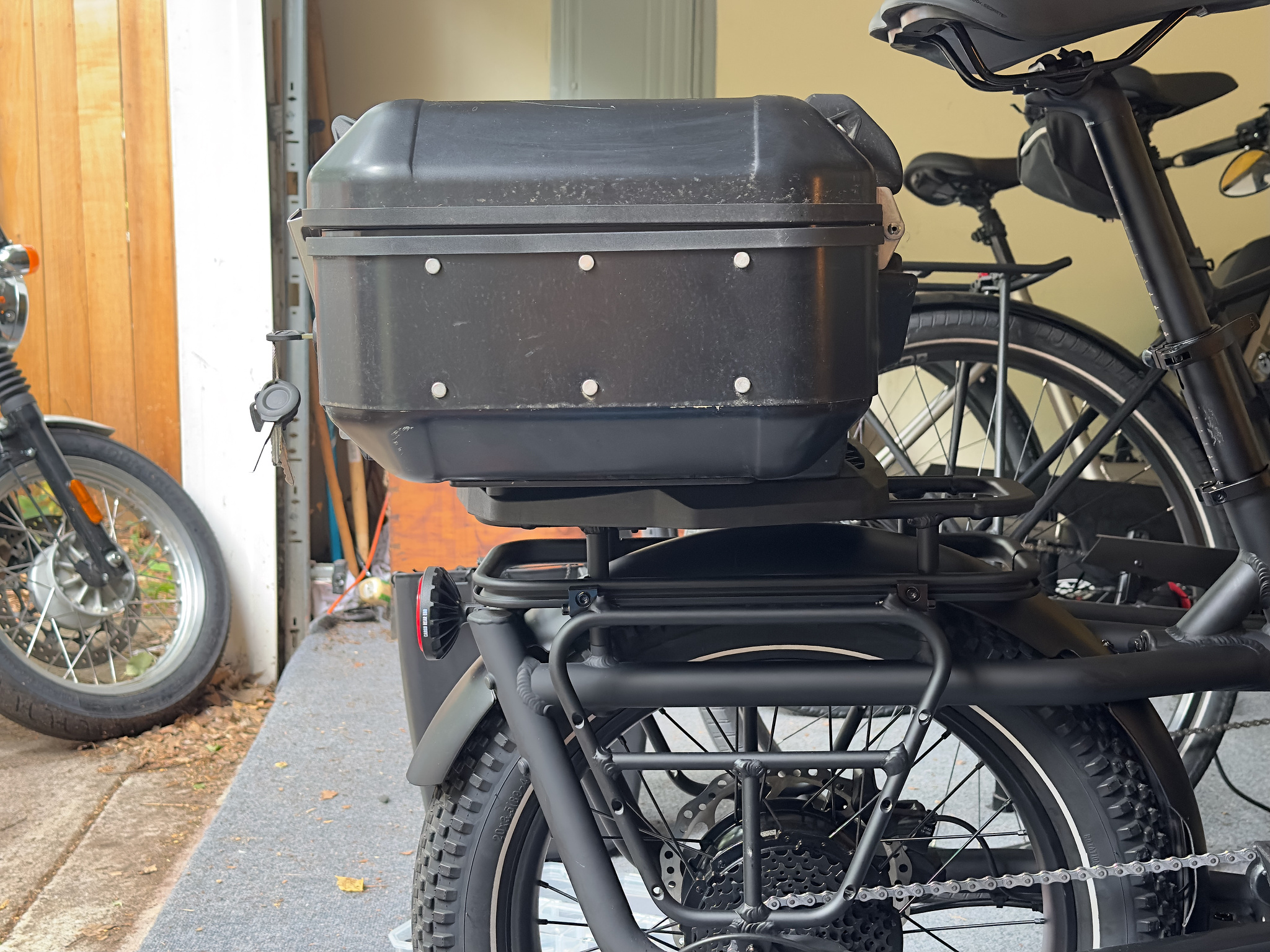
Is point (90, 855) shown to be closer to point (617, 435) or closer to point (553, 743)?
point (553, 743)

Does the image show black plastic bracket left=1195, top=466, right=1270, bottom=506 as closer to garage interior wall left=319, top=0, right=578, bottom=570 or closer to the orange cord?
the orange cord

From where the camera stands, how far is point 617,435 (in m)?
0.92

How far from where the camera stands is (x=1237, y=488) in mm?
1252

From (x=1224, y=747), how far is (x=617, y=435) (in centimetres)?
221

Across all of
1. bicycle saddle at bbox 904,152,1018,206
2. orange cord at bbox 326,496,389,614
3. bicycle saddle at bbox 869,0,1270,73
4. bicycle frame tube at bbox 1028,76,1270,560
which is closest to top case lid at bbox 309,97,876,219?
bicycle saddle at bbox 869,0,1270,73

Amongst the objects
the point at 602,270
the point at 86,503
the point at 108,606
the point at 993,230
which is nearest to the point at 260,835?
the point at 108,606

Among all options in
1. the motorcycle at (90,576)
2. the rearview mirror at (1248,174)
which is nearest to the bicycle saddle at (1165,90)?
the rearview mirror at (1248,174)

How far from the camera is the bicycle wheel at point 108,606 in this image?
2.70 m

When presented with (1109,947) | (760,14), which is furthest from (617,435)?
(760,14)

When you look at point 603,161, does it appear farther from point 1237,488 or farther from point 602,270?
point 1237,488

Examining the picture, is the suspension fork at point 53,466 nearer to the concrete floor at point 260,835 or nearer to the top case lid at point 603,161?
the concrete floor at point 260,835

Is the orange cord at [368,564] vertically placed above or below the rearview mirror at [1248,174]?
below

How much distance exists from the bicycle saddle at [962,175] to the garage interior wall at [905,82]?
1.22 m

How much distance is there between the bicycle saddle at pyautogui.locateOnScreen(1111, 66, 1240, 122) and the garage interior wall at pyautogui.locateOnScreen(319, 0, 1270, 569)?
1.67 meters
